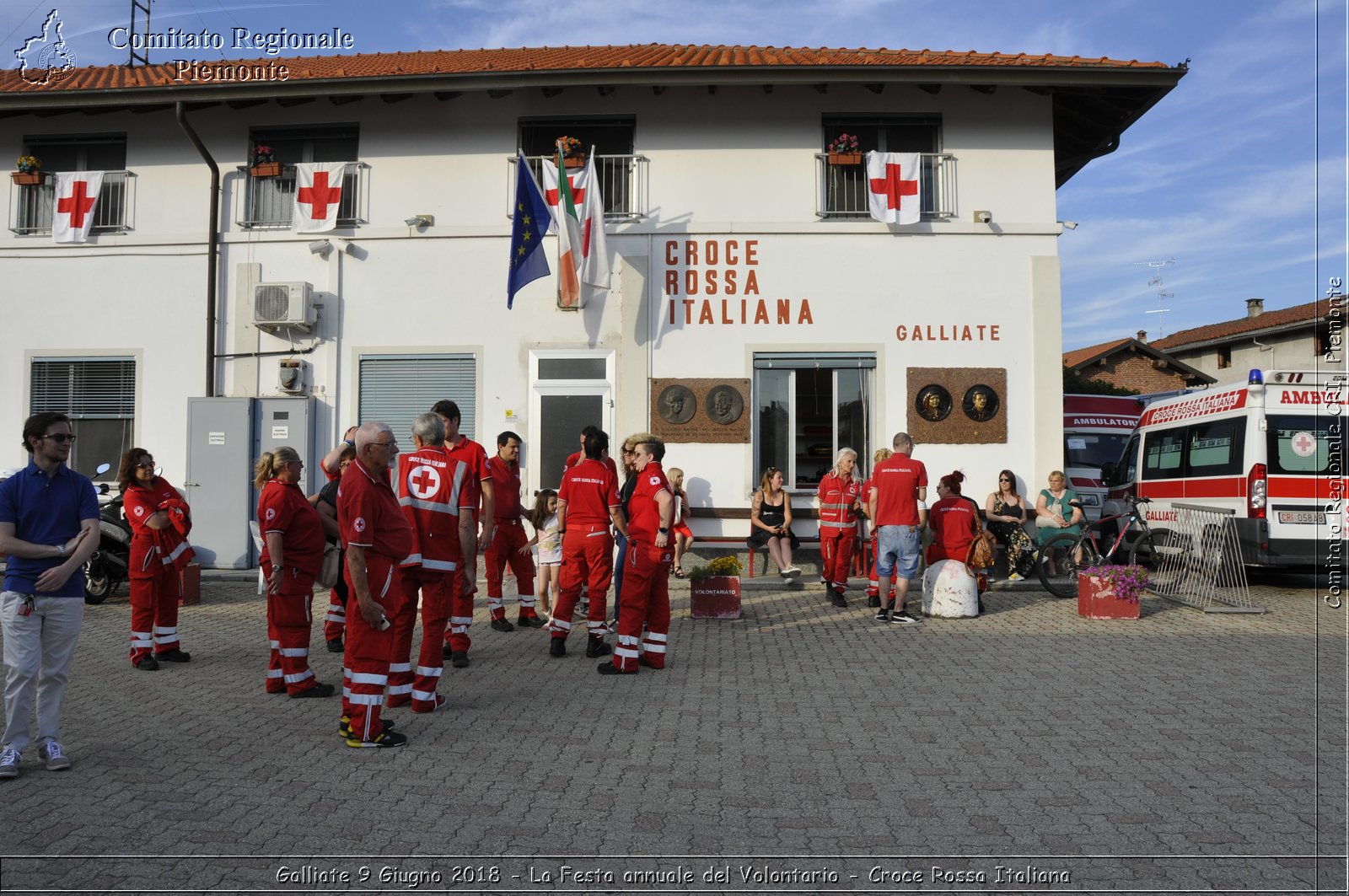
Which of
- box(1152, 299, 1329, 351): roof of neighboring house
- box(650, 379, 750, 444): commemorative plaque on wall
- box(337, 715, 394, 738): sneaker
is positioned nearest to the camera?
box(337, 715, 394, 738): sneaker

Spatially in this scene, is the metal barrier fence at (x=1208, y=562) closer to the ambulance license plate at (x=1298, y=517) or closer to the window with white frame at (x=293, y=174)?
the ambulance license plate at (x=1298, y=517)

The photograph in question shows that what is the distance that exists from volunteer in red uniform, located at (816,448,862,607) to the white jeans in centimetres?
797

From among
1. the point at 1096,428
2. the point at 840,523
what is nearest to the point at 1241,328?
the point at 1096,428

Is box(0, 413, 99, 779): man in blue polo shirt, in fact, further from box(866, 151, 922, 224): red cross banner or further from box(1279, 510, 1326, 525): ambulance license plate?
box(1279, 510, 1326, 525): ambulance license plate

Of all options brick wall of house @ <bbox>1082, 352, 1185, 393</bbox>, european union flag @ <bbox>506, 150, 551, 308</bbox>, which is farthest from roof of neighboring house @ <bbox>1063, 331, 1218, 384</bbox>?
european union flag @ <bbox>506, 150, 551, 308</bbox>

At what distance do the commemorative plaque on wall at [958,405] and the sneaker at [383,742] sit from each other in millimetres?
9614

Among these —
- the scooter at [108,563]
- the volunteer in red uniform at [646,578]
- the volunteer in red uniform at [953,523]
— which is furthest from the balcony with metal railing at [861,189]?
the scooter at [108,563]

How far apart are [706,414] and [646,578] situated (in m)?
6.41

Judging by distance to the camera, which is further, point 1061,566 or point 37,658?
point 1061,566

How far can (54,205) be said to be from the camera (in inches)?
572

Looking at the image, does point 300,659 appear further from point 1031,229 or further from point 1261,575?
point 1261,575

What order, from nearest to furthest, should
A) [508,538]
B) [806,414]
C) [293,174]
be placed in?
[508,538]
[806,414]
[293,174]

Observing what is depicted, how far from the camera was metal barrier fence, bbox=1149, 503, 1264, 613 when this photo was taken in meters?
10.5

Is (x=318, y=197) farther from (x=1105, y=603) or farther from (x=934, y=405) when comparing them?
(x=1105, y=603)
